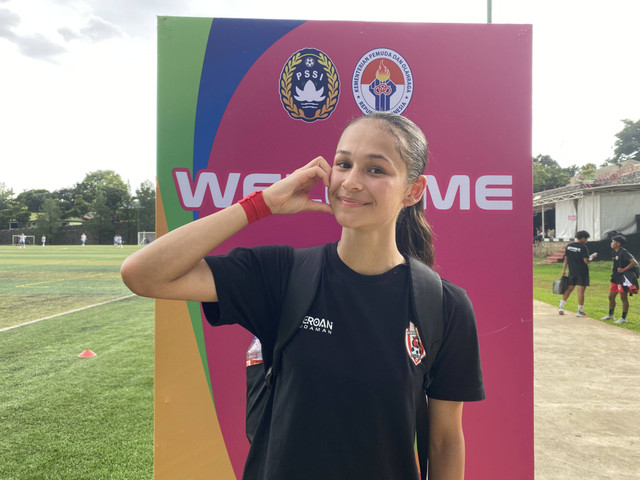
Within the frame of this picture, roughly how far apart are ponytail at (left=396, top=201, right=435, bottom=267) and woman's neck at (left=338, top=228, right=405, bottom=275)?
27cm

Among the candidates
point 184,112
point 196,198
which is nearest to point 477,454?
point 196,198

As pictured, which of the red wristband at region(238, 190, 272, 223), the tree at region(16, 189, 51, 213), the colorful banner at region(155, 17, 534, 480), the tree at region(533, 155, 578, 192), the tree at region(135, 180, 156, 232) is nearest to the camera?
the red wristband at region(238, 190, 272, 223)

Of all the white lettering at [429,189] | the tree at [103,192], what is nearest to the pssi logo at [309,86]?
the white lettering at [429,189]

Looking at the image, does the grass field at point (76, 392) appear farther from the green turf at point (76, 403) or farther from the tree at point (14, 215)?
the tree at point (14, 215)

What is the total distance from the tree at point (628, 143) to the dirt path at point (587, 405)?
56858 millimetres

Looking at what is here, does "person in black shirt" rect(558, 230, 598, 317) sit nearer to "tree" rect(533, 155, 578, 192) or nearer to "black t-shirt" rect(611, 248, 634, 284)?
"black t-shirt" rect(611, 248, 634, 284)


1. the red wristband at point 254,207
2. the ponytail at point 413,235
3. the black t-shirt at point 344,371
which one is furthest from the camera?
the ponytail at point 413,235

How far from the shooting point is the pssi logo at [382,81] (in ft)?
7.34

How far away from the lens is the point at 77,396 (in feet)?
15.6

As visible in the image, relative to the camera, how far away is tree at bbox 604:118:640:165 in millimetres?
53156

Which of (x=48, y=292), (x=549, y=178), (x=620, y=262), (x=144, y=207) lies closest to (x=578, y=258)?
(x=620, y=262)

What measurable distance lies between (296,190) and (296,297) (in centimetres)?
38

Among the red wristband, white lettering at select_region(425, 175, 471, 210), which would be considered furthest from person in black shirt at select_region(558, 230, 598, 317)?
the red wristband

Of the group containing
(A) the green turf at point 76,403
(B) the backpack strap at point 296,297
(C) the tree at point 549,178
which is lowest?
(A) the green turf at point 76,403
